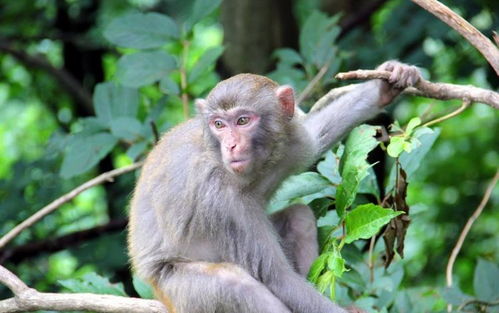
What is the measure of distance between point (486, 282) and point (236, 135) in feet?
8.34

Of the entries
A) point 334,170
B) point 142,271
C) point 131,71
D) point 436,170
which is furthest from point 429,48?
point 142,271

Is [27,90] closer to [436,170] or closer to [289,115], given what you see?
[436,170]

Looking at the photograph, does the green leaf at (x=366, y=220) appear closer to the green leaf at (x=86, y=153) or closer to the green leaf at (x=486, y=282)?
the green leaf at (x=486, y=282)

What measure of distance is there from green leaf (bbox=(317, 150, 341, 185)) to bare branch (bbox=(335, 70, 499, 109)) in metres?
0.79

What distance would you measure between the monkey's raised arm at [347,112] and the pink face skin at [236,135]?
2.46 feet

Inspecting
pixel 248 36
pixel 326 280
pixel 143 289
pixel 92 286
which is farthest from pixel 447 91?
pixel 248 36

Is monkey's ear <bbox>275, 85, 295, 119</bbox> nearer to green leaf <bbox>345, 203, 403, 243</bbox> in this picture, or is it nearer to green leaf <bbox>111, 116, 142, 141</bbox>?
green leaf <bbox>345, 203, 403, 243</bbox>

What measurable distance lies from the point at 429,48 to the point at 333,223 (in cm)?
537

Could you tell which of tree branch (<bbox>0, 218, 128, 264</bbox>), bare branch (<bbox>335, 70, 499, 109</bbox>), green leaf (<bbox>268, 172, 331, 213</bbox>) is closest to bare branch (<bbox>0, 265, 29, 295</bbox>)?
green leaf (<bbox>268, 172, 331, 213</bbox>)

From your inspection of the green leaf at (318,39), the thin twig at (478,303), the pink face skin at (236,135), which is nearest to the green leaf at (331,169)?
the pink face skin at (236,135)

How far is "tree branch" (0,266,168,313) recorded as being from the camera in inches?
208

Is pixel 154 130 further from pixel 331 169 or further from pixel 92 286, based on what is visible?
pixel 331 169

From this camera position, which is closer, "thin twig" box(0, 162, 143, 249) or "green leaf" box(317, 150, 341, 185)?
"green leaf" box(317, 150, 341, 185)

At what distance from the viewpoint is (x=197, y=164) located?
6051 mm
